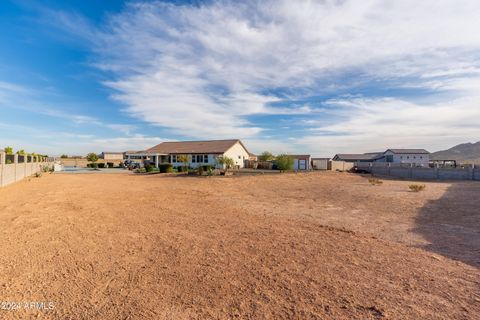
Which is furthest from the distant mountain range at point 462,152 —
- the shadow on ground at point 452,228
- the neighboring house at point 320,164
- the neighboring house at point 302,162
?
the shadow on ground at point 452,228

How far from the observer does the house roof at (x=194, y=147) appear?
145ft

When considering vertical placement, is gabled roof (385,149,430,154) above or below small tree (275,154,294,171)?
above

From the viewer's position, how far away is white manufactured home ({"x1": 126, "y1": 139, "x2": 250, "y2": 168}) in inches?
1703

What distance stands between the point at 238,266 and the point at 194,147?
4344 centimetres

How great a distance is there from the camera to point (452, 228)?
8.61 metres

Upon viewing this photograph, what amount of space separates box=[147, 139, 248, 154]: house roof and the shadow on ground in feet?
107

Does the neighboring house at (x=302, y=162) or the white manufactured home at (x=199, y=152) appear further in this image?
the neighboring house at (x=302, y=162)

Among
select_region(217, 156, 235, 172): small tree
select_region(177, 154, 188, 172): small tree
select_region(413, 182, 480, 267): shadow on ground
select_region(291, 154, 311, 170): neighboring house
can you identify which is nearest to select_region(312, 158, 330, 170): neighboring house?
select_region(291, 154, 311, 170): neighboring house

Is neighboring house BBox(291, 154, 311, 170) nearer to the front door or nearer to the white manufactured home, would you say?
the front door

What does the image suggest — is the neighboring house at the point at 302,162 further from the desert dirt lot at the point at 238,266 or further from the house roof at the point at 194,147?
the desert dirt lot at the point at 238,266

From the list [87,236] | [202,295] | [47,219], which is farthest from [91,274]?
[47,219]

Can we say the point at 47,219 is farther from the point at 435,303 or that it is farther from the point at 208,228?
the point at 435,303

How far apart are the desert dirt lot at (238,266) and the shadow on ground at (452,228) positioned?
4cm

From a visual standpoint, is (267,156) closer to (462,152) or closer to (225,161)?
(225,161)
